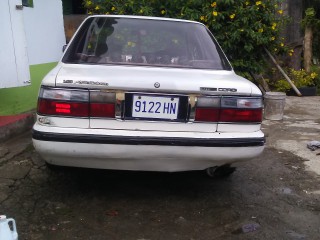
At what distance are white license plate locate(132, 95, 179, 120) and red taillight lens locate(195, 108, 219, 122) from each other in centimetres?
17

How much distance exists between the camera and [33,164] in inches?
161

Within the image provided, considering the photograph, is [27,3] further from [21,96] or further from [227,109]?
[227,109]

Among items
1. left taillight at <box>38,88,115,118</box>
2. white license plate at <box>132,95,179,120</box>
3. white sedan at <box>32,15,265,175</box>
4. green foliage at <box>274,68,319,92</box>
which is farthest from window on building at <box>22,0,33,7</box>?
green foliage at <box>274,68,319,92</box>

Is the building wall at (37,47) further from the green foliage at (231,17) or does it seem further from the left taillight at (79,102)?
the left taillight at (79,102)

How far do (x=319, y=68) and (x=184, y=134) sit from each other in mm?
9073

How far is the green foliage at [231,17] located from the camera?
6570 millimetres

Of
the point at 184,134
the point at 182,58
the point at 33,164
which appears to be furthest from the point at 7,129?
the point at 184,134

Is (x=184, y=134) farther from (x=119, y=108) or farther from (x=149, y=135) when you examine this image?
(x=119, y=108)

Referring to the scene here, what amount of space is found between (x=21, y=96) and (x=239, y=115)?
11.6 ft

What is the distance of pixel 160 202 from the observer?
332cm

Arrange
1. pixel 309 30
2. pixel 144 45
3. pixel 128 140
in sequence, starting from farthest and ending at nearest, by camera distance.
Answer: pixel 309 30 < pixel 144 45 < pixel 128 140

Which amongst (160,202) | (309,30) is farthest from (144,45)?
(309,30)

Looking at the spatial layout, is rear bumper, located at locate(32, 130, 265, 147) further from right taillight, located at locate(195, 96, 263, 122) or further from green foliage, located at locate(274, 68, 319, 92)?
green foliage, located at locate(274, 68, 319, 92)

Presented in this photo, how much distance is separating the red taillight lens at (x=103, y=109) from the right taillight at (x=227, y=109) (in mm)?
596
